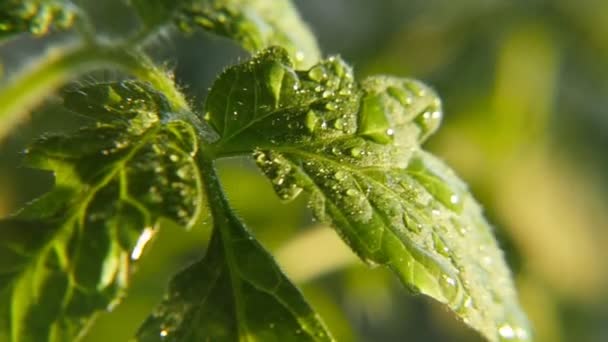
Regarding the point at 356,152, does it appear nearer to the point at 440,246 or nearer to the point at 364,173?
the point at 364,173

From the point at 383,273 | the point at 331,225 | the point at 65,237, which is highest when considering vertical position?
the point at 65,237

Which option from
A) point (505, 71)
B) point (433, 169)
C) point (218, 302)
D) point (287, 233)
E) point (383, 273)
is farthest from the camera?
point (505, 71)

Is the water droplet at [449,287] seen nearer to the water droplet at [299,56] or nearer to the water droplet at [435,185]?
the water droplet at [435,185]

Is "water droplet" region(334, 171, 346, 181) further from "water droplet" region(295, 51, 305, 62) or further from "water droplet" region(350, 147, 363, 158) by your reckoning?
"water droplet" region(295, 51, 305, 62)

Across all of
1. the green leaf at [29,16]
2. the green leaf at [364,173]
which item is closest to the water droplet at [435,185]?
the green leaf at [364,173]

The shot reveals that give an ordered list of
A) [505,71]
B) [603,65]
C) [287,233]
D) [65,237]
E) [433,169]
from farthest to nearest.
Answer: [603,65], [505,71], [287,233], [433,169], [65,237]

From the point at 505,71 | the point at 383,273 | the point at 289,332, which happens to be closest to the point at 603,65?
the point at 505,71

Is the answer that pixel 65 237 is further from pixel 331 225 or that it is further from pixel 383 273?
pixel 383 273

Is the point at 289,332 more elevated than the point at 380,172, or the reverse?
A: the point at 380,172
